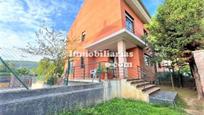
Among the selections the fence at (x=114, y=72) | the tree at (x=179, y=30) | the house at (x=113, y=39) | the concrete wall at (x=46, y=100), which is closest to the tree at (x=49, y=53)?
the house at (x=113, y=39)

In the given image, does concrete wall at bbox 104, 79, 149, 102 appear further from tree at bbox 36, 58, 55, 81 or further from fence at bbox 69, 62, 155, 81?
tree at bbox 36, 58, 55, 81

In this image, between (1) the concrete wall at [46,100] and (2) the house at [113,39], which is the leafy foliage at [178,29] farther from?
(1) the concrete wall at [46,100]

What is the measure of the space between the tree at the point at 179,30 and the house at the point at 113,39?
1.85m

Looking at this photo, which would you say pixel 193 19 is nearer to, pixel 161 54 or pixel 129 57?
pixel 161 54

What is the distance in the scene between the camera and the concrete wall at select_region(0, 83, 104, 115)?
12.5 feet

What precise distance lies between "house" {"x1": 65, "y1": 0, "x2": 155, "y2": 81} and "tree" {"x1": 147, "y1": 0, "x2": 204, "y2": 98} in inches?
73.0

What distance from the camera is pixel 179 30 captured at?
9.14 m

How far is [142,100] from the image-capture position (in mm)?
7805

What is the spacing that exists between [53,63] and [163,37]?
881cm

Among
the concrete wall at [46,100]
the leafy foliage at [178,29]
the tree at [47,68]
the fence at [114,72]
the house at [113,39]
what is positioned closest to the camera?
the concrete wall at [46,100]

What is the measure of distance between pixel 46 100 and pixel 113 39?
7522 mm

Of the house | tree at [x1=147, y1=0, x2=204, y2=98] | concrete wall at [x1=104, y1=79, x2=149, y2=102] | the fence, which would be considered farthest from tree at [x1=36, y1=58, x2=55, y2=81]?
tree at [x1=147, y1=0, x2=204, y2=98]

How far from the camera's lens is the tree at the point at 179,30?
8.95 m

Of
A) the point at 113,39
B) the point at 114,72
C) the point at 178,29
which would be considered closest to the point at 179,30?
the point at 178,29
